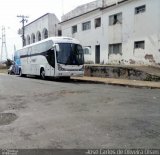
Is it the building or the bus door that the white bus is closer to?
the bus door

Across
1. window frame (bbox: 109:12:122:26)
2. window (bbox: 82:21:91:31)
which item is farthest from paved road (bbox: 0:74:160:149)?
window (bbox: 82:21:91:31)

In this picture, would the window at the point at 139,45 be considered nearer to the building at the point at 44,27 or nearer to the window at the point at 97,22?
the window at the point at 97,22

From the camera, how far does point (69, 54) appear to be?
85.1 ft

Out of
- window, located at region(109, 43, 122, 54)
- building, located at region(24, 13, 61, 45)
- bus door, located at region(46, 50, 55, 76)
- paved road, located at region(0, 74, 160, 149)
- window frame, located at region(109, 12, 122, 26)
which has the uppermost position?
building, located at region(24, 13, 61, 45)

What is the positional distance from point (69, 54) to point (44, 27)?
3136 centimetres

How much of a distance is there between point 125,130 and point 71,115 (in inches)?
96.2

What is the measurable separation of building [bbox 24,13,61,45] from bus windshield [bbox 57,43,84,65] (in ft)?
93.0

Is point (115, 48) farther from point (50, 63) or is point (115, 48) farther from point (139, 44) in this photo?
point (50, 63)

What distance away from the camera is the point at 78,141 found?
6965mm

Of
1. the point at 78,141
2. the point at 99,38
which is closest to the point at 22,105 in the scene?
the point at 78,141

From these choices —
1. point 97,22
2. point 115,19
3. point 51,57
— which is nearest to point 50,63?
point 51,57

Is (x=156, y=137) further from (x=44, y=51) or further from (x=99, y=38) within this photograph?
(x=99, y=38)

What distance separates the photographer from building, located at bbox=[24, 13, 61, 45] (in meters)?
54.0

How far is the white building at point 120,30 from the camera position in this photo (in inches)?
1121
